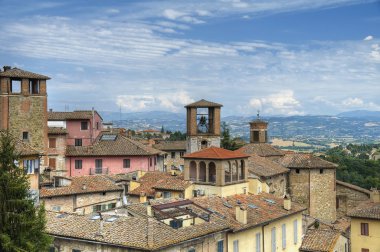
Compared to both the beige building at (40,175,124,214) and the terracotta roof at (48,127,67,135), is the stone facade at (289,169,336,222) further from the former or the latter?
the terracotta roof at (48,127,67,135)

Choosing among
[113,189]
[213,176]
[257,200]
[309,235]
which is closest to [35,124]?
[113,189]

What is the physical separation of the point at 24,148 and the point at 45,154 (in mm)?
15947

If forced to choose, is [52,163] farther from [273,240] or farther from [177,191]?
[273,240]

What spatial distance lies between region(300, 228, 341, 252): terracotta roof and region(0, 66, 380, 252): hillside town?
9 centimetres

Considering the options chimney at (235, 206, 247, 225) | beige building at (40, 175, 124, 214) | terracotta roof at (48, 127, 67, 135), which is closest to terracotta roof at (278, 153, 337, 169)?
beige building at (40, 175, 124, 214)

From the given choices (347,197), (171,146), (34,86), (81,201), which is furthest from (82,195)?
(171,146)

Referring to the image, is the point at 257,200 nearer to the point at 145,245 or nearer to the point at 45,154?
the point at 145,245

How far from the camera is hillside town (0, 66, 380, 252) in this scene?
25.8 metres

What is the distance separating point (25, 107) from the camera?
157 ft

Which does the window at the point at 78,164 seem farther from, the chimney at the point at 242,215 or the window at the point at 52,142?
the chimney at the point at 242,215

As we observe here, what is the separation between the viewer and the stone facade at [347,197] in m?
59.1

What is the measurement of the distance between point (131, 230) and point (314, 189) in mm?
33527

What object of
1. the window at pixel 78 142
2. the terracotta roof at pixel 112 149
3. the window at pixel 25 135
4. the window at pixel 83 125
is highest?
the window at pixel 83 125

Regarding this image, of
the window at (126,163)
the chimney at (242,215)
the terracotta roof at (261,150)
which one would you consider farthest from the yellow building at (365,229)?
the window at (126,163)
